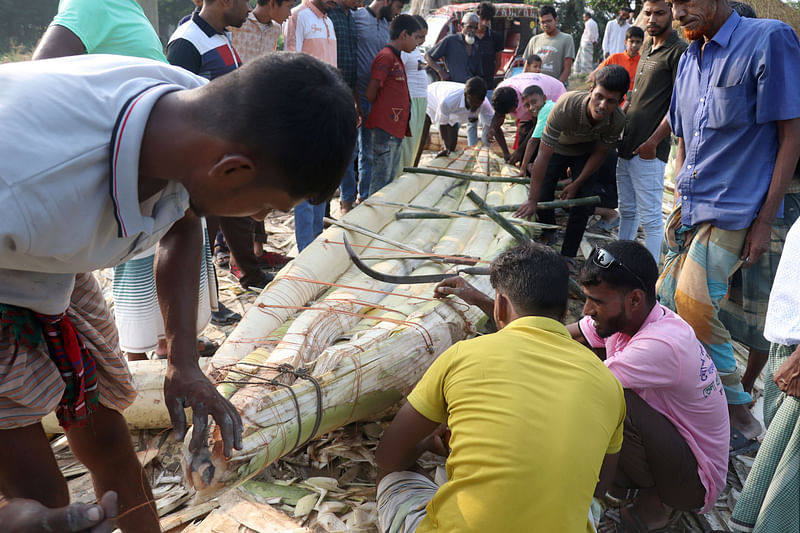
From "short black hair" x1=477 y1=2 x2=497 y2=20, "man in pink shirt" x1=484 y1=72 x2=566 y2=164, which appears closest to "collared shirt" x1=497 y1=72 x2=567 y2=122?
"man in pink shirt" x1=484 y1=72 x2=566 y2=164

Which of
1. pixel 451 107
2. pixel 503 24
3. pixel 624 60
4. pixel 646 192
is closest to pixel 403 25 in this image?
pixel 451 107

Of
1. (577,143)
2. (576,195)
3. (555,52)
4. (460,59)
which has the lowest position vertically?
(576,195)

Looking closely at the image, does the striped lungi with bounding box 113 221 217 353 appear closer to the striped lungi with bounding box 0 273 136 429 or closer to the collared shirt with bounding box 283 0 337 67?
the striped lungi with bounding box 0 273 136 429

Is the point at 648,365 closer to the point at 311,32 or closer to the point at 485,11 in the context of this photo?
the point at 311,32

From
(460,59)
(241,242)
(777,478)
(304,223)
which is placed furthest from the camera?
(460,59)

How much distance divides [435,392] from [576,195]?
3.48 meters

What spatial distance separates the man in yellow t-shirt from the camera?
4.84 feet

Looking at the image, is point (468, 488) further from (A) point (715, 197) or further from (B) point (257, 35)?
(B) point (257, 35)

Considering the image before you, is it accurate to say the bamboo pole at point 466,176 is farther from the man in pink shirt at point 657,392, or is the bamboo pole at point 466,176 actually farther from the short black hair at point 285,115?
the short black hair at point 285,115

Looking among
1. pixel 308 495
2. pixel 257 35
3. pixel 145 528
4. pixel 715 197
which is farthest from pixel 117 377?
pixel 257 35

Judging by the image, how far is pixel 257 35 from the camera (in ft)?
14.1

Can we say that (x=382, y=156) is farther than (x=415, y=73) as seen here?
No

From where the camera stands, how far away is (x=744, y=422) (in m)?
2.87

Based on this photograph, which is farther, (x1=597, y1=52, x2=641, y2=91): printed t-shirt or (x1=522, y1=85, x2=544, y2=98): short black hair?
(x1=597, y1=52, x2=641, y2=91): printed t-shirt
